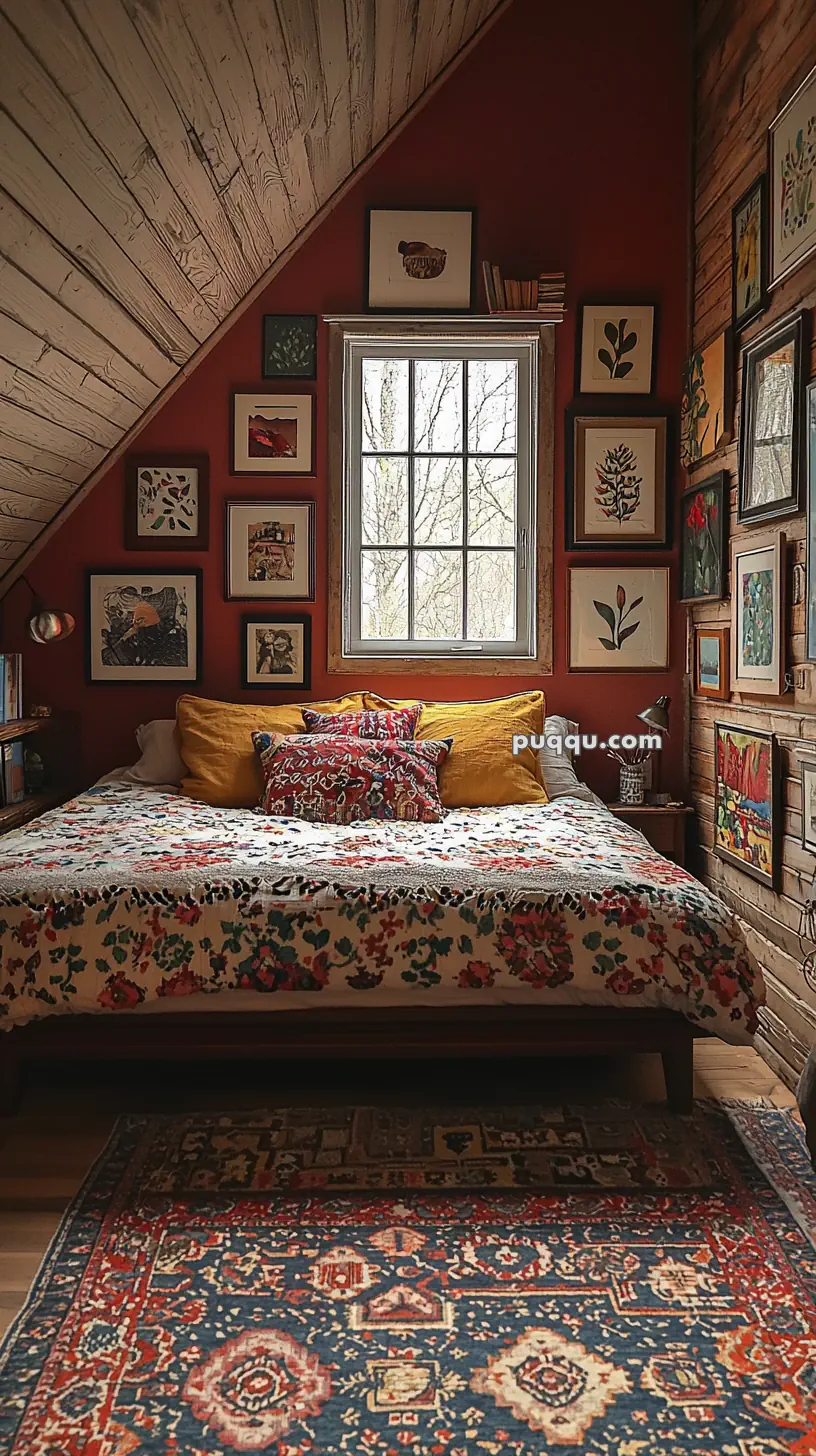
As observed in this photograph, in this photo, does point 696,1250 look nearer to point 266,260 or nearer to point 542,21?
point 266,260

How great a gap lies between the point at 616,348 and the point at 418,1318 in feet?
11.2

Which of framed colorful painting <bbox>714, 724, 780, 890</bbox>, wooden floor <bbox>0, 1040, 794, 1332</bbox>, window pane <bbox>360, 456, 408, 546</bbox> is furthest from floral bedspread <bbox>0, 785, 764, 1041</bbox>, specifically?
window pane <bbox>360, 456, 408, 546</bbox>

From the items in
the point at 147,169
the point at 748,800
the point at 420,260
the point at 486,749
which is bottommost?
the point at 748,800

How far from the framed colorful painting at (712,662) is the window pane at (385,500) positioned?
121 cm

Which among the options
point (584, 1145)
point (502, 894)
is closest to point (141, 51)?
point (502, 894)

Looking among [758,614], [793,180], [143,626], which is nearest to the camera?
[793,180]

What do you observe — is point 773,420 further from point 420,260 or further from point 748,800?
point 420,260

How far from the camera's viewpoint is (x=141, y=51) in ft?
7.16

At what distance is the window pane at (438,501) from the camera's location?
421 centimetres

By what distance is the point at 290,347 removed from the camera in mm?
4074

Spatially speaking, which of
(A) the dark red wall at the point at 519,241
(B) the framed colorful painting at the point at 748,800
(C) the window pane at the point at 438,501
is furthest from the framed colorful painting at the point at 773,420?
(C) the window pane at the point at 438,501

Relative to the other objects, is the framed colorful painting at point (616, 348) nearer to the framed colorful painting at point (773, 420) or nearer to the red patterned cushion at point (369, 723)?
→ the framed colorful painting at point (773, 420)

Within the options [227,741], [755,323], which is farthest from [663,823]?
[755,323]

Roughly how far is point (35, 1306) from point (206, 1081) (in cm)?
91
